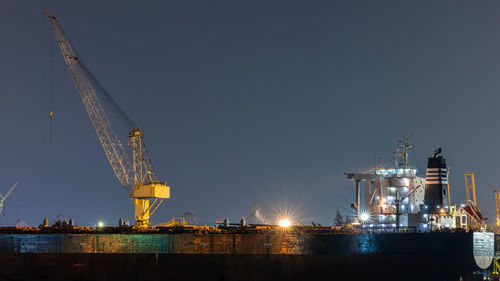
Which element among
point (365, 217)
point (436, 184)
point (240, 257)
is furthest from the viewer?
point (365, 217)

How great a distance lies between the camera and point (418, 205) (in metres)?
62.3

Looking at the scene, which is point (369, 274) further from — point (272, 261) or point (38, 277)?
point (38, 277)

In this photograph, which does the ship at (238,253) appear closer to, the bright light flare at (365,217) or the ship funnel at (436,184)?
the ship funnel at (436,184)

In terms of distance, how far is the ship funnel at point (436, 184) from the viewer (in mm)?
55562

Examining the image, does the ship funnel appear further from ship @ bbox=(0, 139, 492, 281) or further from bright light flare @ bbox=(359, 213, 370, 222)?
bright light flare @ bbox=(359, 213, 370, 222)

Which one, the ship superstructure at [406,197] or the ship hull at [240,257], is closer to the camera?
the ship hull at [240,257]

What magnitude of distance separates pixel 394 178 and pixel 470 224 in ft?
38.2

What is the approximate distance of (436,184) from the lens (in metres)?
55.7

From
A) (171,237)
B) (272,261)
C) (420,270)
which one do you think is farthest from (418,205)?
(171,237)

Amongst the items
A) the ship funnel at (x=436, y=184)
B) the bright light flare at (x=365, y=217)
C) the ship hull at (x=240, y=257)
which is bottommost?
the ship hull at (x=240, y=257)

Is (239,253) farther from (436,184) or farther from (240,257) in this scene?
(436,184)

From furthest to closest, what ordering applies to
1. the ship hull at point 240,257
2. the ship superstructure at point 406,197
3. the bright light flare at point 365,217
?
1. the bright light flare at point 365,217
2. the ship superstructure at point 406,197
3. the ship hull at point 240,257

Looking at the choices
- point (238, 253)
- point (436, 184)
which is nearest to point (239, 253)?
point (238, 253)

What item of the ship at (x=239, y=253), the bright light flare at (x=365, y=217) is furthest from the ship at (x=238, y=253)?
the bright light flare at (x=365, y=217)
